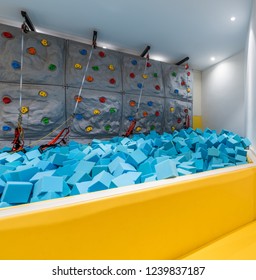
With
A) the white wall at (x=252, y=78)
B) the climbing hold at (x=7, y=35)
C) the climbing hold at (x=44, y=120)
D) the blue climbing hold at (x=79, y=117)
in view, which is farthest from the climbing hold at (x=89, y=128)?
the white wall at (x=252, y=78)

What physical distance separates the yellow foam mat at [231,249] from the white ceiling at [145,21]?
2.39 metres

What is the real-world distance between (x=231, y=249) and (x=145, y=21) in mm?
2695

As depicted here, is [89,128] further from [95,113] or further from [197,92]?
[197,92]

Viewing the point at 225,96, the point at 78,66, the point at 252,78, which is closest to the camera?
the point at 252,78

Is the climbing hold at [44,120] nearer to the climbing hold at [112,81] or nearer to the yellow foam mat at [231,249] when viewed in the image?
the climbing hold at [112,81]

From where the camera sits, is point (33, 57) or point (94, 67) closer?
point (33, 57)

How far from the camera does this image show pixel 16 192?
77 cm

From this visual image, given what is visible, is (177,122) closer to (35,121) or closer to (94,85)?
(94,85)

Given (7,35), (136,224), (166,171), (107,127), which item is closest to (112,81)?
(107,127)

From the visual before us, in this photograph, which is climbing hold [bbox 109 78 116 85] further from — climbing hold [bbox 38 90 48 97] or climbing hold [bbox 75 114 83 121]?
climbing hold [bbox 38 90 48 97]

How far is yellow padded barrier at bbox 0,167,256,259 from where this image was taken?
18.2 inches

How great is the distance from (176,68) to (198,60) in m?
0.52

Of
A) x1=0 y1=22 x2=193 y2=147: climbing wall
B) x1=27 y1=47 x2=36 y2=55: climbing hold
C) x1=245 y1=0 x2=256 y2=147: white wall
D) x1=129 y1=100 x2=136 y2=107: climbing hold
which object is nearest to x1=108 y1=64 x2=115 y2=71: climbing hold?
x1=0 y1=22 x2=193 y2=147: climbing wall
